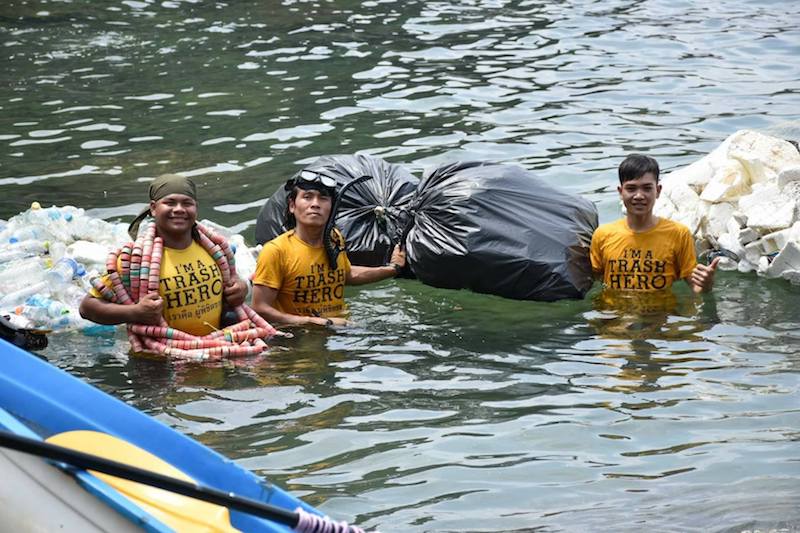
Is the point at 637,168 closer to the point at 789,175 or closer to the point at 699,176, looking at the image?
the point at 789,175

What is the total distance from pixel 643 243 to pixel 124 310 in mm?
3160

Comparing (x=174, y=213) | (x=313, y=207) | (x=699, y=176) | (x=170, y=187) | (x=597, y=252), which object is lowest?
(x=597, y=252)

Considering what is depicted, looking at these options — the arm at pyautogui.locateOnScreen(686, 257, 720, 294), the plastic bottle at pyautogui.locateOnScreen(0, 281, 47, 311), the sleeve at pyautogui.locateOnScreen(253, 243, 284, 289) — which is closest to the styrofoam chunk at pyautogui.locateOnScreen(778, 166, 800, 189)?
the arm at pyautogui.locateOnScreen(686, 257, 720, 294)

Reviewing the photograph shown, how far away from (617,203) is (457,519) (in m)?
5.14

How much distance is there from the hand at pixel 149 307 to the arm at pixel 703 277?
3.16 m

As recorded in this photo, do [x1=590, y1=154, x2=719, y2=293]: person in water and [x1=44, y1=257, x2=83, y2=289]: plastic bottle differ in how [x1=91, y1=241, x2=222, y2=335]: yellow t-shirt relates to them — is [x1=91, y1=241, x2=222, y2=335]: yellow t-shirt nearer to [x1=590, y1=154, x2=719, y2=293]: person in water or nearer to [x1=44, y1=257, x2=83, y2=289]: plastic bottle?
[x1=44, y1=257, x2=83, y2=289]: plastic bottle

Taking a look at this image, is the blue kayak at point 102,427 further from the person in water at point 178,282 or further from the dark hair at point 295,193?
the dark hair at point 295,193

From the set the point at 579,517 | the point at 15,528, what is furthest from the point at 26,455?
the point at 579,517

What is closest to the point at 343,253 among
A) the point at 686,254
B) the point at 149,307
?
the point at 149,307

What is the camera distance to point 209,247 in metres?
6.96

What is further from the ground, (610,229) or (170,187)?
(170,187)

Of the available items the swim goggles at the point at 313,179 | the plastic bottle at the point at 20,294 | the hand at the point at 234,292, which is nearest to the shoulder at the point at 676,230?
the swim goggles at the point at 313,179

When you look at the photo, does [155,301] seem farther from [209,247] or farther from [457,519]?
[457,519]

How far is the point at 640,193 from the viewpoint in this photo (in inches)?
293
